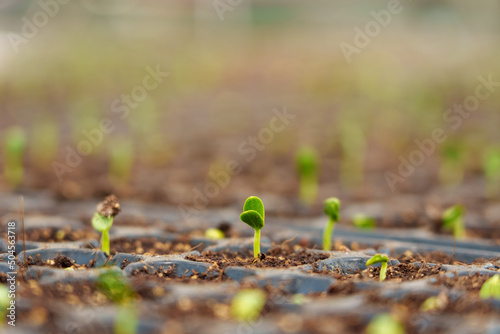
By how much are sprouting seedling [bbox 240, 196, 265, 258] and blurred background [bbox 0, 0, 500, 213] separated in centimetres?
116

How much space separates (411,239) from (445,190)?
1.07 m

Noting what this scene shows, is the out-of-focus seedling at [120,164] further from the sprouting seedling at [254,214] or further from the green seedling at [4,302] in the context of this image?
the green seedling at [4,302]

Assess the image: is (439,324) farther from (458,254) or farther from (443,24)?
(443,24)

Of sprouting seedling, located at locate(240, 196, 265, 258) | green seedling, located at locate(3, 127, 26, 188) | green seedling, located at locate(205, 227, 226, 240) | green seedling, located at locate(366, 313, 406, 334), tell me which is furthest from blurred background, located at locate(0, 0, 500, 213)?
green seedling, located at locate(366, 313, 406, 334)

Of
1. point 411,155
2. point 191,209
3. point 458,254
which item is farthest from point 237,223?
point 411,155

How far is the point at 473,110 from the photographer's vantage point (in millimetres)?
5566

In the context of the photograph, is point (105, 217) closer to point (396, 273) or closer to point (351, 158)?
point (396, 273)

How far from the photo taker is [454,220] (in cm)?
213

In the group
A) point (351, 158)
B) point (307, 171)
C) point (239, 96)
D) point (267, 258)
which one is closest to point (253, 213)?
point (267, 258)

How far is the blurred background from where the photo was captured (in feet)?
10.8

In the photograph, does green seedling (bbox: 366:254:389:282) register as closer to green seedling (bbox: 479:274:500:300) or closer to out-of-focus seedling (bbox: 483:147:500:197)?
green seedling (bbox: 479:274:500:300)

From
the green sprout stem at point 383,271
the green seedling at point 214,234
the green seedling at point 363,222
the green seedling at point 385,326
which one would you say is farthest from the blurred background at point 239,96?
the green seedling at point 385,326

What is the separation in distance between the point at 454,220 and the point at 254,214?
0.85 m

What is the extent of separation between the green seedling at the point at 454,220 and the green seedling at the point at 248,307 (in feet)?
3.42
